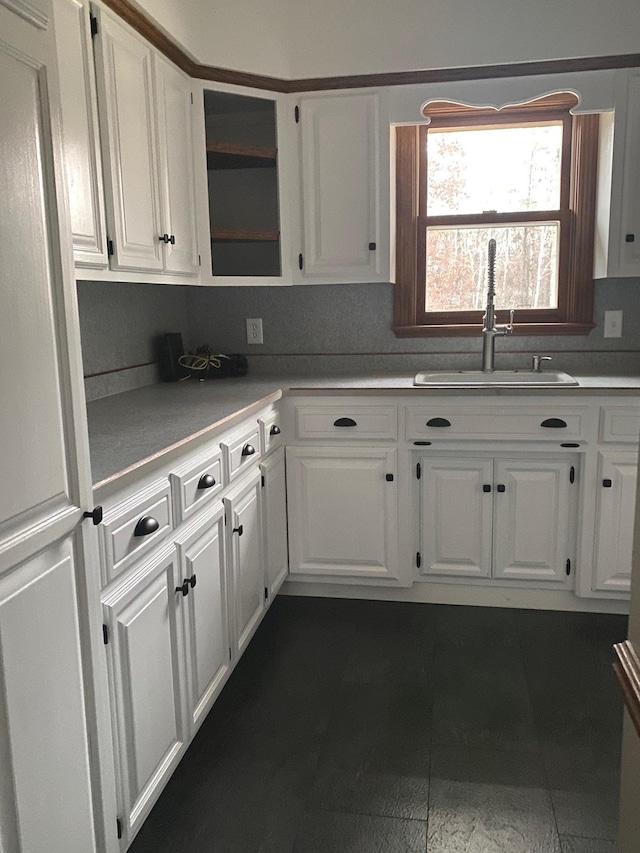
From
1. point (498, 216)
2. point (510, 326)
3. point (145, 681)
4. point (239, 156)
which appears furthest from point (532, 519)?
point (239, 156)

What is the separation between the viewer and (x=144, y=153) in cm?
224

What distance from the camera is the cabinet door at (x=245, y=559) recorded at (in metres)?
2.19

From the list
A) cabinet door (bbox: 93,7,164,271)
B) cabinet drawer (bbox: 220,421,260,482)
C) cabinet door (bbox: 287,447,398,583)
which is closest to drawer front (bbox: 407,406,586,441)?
cabinet door (bbox: 287,447,398,583)

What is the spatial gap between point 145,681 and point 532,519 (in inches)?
67.2

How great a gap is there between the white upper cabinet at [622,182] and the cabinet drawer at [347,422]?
42.2 inches

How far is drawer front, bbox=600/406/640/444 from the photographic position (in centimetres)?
261

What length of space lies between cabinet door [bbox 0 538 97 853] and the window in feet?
7.71

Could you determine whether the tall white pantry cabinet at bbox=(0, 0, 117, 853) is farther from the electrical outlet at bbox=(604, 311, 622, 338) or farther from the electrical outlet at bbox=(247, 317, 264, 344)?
the electrical outlet at bbox=(604, 311, 622, 338)

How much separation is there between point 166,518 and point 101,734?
52cm

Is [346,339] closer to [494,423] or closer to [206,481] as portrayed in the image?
[494,423]

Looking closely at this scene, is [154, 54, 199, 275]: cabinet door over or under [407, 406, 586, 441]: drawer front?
over

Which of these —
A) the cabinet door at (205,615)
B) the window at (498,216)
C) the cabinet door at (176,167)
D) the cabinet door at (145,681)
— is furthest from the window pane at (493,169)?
the cabinet door at (145,681)

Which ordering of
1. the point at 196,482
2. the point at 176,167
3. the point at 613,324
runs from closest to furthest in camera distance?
the point at 196,482 → the point at 176,167 → the point at 613,324

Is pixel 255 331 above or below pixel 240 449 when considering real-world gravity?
above
